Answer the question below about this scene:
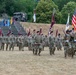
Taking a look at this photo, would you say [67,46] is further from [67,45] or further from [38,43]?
[38,43]

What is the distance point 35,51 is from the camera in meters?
26.9

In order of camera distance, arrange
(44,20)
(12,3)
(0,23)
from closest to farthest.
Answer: (0,23) → (44,20) → (12,3)

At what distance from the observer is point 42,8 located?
74.1 meters

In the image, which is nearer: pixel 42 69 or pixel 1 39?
pixel 42 69

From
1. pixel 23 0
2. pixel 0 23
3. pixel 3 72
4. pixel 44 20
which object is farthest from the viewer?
pixel 23 0

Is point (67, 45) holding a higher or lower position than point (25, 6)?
lower

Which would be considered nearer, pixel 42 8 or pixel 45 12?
pixel 45 12

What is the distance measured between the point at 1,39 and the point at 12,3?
51986mm

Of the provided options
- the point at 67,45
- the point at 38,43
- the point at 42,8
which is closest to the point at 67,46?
the point at 67,45

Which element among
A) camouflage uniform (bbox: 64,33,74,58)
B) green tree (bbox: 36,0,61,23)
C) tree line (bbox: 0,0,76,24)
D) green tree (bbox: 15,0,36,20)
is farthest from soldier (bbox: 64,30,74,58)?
green tree (bbox: 15,0,36,20)

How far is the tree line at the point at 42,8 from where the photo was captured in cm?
7362

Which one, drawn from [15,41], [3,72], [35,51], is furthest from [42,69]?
[15,41]

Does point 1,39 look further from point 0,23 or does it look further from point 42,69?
point 0,23

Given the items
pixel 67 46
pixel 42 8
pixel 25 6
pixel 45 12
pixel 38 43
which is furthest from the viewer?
pixel 25 6
